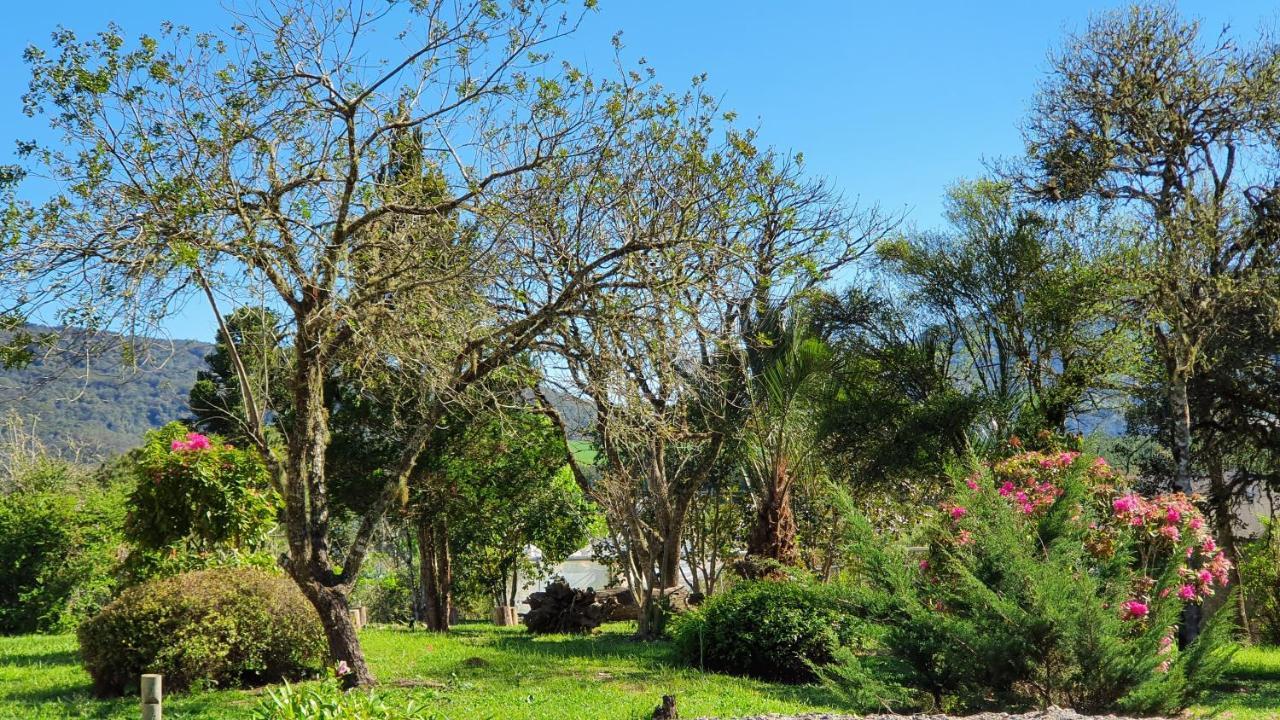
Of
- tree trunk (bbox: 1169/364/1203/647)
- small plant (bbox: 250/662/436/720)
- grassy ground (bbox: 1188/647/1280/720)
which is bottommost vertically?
grassy ground (bbox: 1188/647/1280/720)

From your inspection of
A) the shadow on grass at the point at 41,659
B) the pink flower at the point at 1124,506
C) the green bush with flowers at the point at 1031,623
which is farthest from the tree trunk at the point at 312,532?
the pink flower at the point at 1124,506

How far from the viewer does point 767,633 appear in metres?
9.98

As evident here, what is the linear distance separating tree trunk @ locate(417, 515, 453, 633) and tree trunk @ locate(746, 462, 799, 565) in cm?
684

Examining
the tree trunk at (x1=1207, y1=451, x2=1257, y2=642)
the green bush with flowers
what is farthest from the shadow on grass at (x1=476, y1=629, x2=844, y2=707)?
the tree trunk at (x1=1207, y1=451, x2=1257, y2=642)

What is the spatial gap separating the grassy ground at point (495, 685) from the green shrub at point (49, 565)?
4.66 feet

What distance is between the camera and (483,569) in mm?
19000

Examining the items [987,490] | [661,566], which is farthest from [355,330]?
[661,566]

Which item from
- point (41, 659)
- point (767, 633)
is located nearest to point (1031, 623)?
point (767, 633)

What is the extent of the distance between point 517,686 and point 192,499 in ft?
13.1

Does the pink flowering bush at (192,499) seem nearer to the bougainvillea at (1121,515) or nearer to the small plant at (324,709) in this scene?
the small plant at (324,709)

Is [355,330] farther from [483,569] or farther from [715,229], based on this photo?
[483,569]

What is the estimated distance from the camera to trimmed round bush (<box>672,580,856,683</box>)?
9.84 m

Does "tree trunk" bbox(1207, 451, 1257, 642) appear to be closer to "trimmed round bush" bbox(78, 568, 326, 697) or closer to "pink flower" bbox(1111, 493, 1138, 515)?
"pink flower" bbox(1111, 493, 1138, 515)

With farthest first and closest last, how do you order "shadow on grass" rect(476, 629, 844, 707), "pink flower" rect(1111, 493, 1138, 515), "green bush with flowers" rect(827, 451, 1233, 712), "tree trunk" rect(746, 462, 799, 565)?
"tree trunk" rect(746, 462, 799, 565) → "pink flower" rect(1111, 493, 1138, 515) → "shadow on grass" rect(476, 629, 844, 707) → "green bush with flowers" rect(827, 451, 1233, 712)
